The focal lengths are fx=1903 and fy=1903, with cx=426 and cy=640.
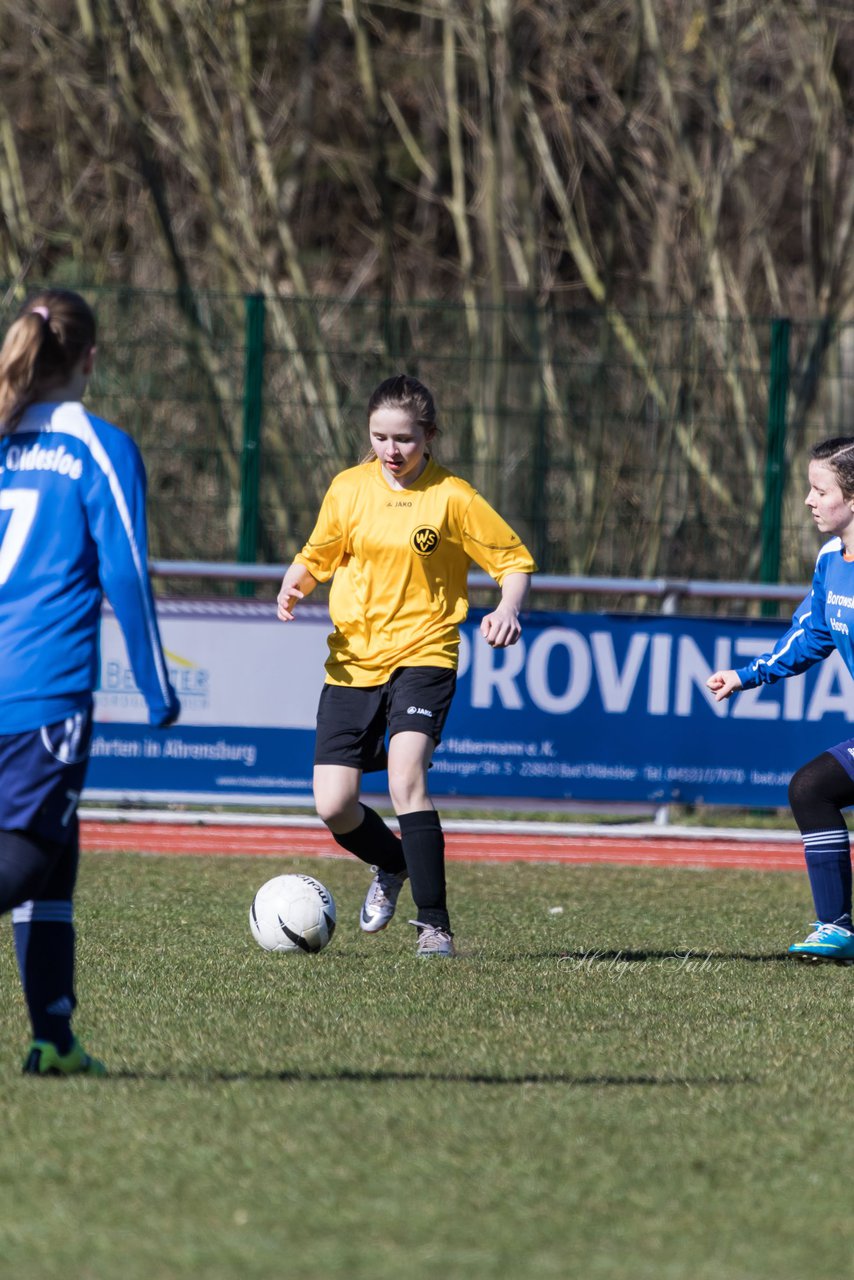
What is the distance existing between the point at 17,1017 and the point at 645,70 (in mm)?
12574

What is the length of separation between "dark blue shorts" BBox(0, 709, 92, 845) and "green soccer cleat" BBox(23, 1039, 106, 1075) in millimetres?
595

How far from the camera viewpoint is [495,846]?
1075 centimetres

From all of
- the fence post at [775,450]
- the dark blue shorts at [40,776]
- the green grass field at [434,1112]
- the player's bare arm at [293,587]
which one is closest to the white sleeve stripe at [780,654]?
the green grass field at [434,1112]

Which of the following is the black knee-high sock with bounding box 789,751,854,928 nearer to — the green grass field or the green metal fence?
the green grass field

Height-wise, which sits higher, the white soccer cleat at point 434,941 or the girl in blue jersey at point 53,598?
the girl in blue jersey at point 53,598

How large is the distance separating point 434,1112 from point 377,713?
2592mm

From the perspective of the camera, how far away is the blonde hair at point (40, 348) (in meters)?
4.48

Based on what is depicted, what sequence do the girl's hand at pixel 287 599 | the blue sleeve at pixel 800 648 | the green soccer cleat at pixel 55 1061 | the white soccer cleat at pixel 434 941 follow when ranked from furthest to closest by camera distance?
the blue sleeve at pixel 800 648
the girl's hand at pixel 287 599
the white soccer cleat at pixel 434 941
the green soccer cleat at pixel 55 1061

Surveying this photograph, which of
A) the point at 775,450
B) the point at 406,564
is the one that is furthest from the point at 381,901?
the point at 775,450

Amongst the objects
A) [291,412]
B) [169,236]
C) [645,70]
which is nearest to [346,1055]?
[291,412]

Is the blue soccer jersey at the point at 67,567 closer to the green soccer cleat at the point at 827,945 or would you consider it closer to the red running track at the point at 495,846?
the green soccer cleat at the point at 827,945

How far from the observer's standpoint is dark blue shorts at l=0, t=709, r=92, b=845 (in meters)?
4.38

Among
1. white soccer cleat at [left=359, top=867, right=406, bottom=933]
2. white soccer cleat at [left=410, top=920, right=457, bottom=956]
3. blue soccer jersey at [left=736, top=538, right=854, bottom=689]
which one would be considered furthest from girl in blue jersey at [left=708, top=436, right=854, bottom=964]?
white soccer cleat at [left=359, top=867, right=406, bottom=933]

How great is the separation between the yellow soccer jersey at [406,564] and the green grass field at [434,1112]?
111 centimetres
